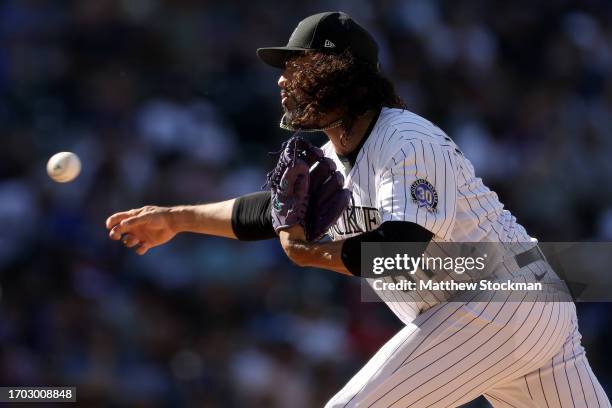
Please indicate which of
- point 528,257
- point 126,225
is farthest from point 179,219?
point 528,257

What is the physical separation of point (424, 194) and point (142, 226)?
3.82 feet

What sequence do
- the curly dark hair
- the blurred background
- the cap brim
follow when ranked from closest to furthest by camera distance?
the curly dark hair
the cap brim
the blurred background

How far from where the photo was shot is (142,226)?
144 inches

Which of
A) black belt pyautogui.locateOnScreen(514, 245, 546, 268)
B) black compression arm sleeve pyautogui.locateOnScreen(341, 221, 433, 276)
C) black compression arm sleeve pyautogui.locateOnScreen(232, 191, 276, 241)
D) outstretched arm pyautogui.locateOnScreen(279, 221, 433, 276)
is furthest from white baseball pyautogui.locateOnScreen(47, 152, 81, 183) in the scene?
black belt pyautogui.locateOnScreen(514, 245, 546, 268)

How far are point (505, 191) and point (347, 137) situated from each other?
4.64m

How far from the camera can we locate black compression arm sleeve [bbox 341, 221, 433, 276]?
9.61 ft

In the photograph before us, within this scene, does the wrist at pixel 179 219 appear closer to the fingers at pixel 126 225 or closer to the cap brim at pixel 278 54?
the fingers at pixel 126 225

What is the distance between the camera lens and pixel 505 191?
7.75m

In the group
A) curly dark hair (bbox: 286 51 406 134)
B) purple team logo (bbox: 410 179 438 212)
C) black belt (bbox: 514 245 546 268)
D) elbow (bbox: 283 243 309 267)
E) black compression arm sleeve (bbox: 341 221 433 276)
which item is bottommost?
black belt (bbox: 514 245 546 268)

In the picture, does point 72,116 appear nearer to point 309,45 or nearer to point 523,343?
point 309,45

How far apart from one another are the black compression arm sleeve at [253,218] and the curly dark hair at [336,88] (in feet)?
1.28

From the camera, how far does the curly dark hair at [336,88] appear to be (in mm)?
3303

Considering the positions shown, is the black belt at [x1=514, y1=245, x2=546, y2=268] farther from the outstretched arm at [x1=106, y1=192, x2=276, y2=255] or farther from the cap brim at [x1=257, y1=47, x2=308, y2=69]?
the cap brim at [x1=257, y1=47, x2=308, y2=69]

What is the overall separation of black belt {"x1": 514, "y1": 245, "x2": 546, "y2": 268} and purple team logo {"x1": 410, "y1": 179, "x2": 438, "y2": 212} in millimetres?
503
